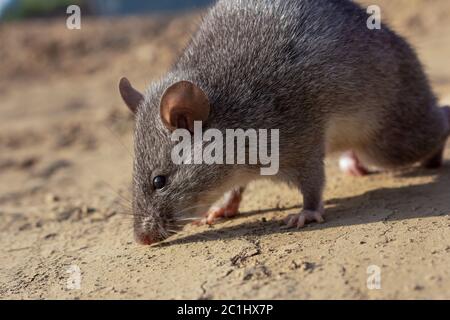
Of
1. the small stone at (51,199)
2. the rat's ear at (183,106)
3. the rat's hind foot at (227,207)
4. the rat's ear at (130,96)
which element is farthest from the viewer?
the small stone at (51,199)

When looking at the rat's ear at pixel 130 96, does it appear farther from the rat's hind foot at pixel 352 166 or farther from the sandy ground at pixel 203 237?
the rat's hind foot at pixel 352 166

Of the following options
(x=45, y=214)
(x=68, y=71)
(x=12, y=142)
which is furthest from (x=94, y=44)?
(x=45, y=214)

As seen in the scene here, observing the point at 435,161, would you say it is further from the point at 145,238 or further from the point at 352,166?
the point at 145,238

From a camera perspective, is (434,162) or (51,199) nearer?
(434,162)

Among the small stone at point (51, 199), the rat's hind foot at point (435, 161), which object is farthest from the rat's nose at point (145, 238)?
the rat's hind foot at point (435, 161)

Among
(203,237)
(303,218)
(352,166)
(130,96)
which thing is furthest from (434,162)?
(130,96)

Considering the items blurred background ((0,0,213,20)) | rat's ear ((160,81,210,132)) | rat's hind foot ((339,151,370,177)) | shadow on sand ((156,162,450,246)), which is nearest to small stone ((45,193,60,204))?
shadow on sand ((156,162,450,246))
